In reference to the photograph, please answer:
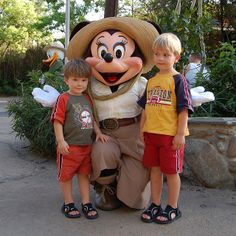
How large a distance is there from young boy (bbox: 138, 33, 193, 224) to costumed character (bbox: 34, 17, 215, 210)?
0.78ft

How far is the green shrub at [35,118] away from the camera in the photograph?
547cm

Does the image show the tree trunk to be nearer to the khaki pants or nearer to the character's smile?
the character's smile

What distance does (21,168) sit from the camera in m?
5.28

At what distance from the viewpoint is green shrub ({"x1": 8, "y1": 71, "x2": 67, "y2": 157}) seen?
17.9 feet

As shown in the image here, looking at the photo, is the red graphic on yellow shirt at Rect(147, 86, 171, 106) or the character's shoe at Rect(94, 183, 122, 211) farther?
the character's shoe at Rect(94, 183, 122, 211)

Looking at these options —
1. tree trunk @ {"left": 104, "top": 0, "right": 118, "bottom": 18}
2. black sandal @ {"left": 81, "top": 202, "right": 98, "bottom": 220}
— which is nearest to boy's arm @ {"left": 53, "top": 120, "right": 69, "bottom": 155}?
black sandal @ {"left": 81, "top": 202, "right": 98, "bottom": 220}

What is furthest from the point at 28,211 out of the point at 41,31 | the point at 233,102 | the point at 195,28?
the point at 41,31

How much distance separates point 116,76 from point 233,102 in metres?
1.79

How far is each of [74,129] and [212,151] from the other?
1.57m

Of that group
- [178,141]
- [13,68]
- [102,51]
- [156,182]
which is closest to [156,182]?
[156,182]

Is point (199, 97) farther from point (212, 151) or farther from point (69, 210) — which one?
point (69, 210)

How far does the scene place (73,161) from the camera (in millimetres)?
3453

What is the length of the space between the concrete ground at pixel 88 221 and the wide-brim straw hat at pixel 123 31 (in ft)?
4.33

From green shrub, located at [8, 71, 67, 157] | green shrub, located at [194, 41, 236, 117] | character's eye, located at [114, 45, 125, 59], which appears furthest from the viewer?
green shrub, located at [8, 71, 67, 157]
